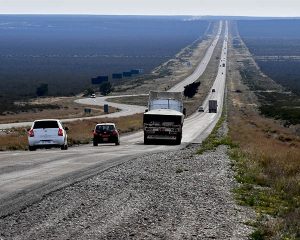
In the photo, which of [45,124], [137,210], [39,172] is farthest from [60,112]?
[137,210]

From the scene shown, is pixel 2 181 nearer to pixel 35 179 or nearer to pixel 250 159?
pixel 35 179

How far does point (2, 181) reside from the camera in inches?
747

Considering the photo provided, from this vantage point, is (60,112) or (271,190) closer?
(271,190)

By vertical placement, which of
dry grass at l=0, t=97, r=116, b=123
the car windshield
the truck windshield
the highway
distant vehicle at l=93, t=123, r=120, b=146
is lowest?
dry grass at l=0, t=97, r=116, b=123

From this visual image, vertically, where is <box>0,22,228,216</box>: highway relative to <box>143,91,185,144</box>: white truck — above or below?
above

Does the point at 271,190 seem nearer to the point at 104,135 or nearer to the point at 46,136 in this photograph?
the point at 46,136

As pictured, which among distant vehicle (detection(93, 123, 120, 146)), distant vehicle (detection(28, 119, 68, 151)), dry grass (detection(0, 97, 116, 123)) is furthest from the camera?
dry grass (detection(0, 97, 116, 123))

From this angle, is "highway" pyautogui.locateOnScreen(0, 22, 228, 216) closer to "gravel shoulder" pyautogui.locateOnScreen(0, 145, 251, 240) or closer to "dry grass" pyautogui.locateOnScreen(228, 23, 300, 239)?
"gravel shoulder" pyautogui.locateOnScreen(0, 145, 251, 240)

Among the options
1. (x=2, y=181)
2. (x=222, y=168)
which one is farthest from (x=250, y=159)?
(x=2, y=181)

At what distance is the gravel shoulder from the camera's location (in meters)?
12.4

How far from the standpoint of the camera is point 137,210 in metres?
14.6

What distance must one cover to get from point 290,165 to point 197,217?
9.62 metres

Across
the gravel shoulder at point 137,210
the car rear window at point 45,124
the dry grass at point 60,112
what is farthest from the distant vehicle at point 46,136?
the dry grass at point 60,112

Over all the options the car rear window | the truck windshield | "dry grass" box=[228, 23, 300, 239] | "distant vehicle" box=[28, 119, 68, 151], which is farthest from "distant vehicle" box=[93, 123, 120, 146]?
"dry grass" box=[228, 23, 300, 239]
